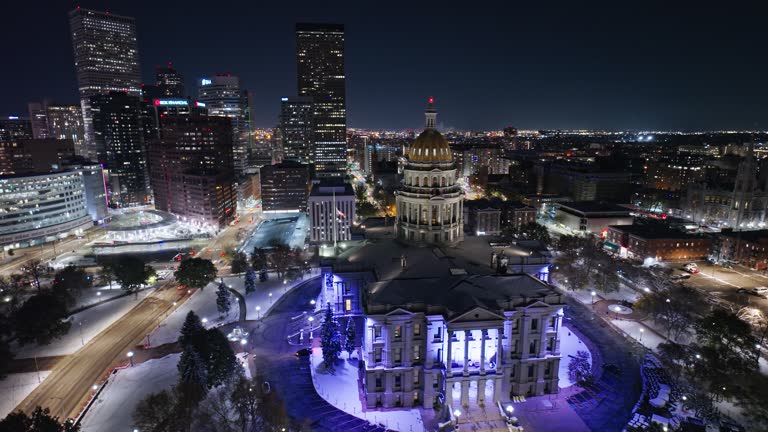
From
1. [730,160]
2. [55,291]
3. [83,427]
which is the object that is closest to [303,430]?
[83,427]

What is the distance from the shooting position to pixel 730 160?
19138 centimetres

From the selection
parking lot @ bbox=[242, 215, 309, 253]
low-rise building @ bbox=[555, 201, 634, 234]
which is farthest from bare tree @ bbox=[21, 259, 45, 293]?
low-rise building @ bbox=[555, 201, 634, 234]

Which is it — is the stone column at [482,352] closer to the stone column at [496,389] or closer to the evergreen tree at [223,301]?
the stone column at [496,389]

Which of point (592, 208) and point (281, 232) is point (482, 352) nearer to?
point (592, 208)

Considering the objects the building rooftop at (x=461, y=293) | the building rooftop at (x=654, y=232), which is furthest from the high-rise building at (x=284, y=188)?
the building rooftop at (x=461, y=293)

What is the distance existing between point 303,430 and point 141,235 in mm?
120186

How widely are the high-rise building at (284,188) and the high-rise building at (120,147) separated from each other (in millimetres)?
69177

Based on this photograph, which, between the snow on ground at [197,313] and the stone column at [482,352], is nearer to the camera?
the stone column at [482,352]

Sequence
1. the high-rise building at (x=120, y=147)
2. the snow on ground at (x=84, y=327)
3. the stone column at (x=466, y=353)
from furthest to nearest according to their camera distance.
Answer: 1. the high-rise building at (x=120, y=147)
2. the snow on ground at (x=84, y=327)
3. the stone column at (x=466, y=353)

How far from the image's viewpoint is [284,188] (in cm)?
17562

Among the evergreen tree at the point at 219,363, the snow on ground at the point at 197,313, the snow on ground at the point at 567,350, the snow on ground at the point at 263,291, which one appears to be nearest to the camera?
the evergreen tree at the point at 219,363

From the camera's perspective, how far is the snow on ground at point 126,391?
46.8 meters

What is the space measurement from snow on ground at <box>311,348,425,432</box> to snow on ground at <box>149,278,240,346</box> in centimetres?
2373

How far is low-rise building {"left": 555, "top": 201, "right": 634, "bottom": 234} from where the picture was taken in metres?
128
